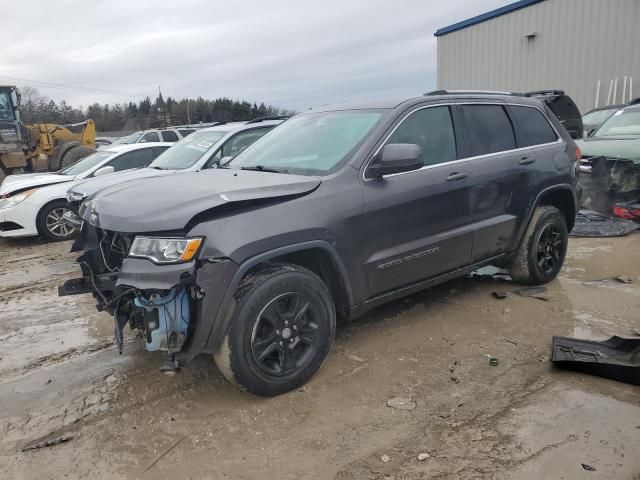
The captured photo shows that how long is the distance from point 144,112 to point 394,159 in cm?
5726

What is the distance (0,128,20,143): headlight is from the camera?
51.0ft

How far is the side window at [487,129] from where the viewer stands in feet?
14.4

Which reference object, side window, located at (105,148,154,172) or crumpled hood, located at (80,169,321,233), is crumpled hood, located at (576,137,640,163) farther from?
side window, located at (105,148,154,172)

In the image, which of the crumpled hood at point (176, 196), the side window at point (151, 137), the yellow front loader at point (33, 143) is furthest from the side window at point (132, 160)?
the yellow front loader at point (33, 143)

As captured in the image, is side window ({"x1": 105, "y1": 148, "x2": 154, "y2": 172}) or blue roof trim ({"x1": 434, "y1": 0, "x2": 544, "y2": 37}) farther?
blue roof trim ({"x1": 434, "y1": 0, "x2": 544, "y2": 37})

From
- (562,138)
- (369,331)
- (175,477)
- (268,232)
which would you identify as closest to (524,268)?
(562,138)

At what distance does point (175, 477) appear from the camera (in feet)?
8.52

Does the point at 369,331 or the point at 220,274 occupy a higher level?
the point at 220,274

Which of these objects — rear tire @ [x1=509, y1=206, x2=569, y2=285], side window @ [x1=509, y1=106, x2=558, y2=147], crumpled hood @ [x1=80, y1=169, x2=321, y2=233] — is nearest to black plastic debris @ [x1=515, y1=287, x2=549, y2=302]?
rear tire @ [x1=509, y1=206, x2=569, y2=285]

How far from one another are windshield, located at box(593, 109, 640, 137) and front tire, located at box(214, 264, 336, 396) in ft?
23.8

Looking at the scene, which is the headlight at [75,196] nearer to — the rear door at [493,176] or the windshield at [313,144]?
the windshield at [313,144]

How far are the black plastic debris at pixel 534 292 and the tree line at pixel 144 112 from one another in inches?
1075

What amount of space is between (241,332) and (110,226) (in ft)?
3.33

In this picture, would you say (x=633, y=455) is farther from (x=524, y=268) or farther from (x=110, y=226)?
(x=110, y=226)
